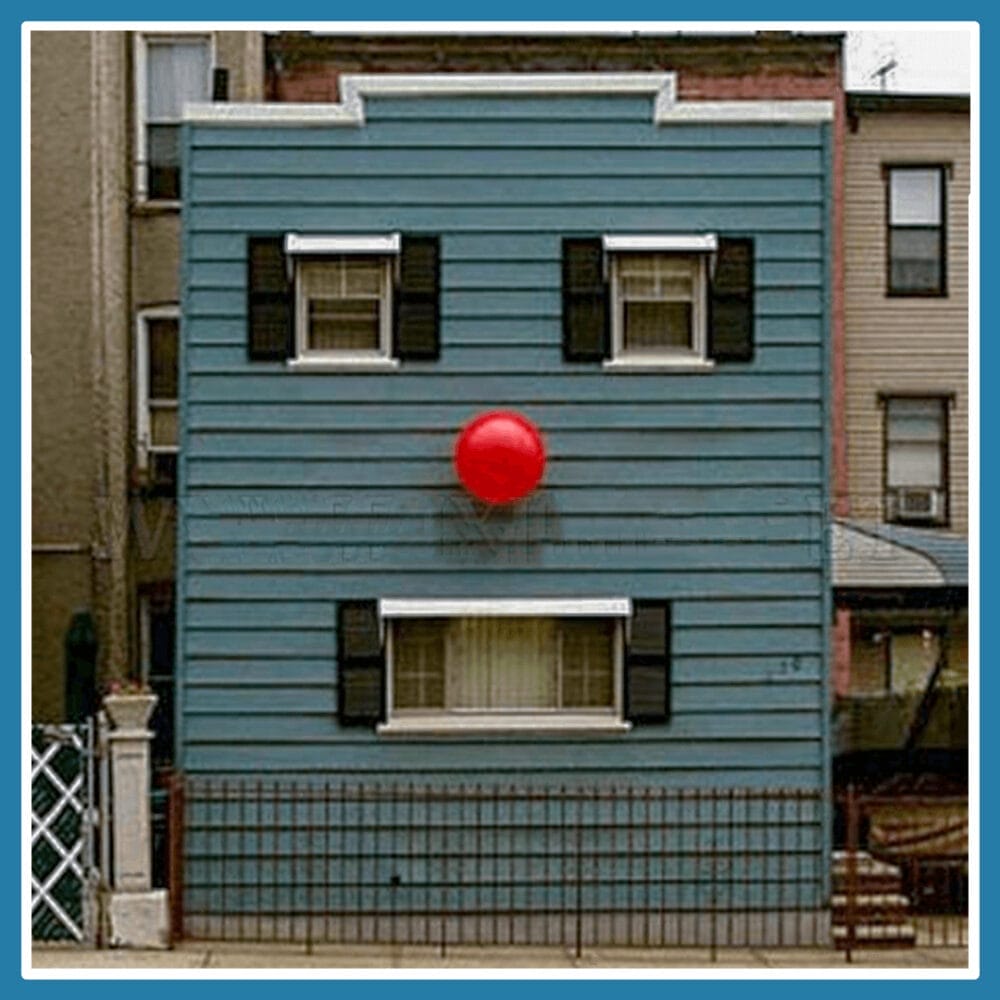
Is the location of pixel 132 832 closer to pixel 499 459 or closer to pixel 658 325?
pixel 499 459

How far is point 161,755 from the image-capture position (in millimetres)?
20578

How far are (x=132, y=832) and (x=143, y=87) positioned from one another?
8111mm

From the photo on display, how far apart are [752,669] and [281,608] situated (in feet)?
12.3

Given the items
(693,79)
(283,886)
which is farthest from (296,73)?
(283,886)

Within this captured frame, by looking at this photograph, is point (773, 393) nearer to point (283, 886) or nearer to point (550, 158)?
point (550, 158)

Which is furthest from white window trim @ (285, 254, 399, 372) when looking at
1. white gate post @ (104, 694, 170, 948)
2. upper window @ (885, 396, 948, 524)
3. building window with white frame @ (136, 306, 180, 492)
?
upper window @ (885, 396, 948, 524)

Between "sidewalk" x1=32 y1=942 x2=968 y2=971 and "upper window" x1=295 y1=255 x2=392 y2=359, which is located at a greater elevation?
"upper window" x1=295 y1=255 x2=392 y2=359

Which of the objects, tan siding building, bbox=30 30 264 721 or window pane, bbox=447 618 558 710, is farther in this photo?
tan siding building, bbox=30 30 264 721

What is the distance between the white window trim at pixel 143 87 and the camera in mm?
22266

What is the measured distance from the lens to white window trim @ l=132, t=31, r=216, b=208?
2227 cm

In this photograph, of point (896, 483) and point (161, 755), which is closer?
point (161, 755)

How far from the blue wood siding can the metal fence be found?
0.23 meters

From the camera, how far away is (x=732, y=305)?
18266 mm

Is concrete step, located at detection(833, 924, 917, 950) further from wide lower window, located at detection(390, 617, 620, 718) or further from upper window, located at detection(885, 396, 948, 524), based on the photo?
upper window, located at detection(885, 396, 948, 524)
